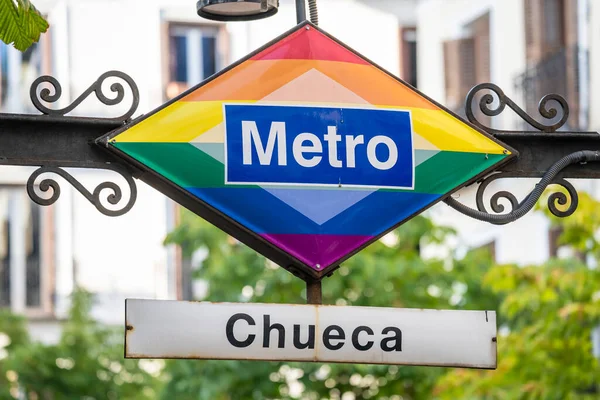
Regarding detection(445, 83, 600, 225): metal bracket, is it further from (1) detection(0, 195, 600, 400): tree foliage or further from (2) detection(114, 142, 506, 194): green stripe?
(1) detection(0, 195, 600, 400): tree foliage

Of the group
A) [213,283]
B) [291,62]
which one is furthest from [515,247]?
[291,62]

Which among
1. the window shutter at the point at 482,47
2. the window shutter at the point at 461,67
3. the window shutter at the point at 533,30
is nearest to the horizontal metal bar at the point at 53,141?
the window shutter at the point at 533,30

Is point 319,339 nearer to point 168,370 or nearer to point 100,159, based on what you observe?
point 100,159

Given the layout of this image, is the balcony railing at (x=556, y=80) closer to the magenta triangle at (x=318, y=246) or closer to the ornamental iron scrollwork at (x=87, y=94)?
the magenta triangle at (x=318, y=246)

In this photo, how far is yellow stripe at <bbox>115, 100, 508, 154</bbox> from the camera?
429 cm

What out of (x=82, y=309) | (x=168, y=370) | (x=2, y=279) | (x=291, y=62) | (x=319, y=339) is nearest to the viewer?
(x=319, y=339)

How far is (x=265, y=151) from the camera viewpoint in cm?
424

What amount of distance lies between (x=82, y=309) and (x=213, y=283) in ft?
17.4

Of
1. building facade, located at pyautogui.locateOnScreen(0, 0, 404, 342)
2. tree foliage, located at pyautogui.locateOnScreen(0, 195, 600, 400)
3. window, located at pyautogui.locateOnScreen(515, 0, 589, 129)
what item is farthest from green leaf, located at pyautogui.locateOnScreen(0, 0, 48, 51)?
building facade, located at pyautogui.locateOnScreen(0, 0, 404, 342)

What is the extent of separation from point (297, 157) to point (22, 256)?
83.7 feet

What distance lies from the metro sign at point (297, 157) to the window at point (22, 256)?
82.3ft

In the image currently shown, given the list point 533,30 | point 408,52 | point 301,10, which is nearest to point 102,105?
point 408,52

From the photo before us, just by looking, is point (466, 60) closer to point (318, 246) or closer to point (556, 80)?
point (556, 80)

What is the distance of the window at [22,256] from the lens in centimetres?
2898
